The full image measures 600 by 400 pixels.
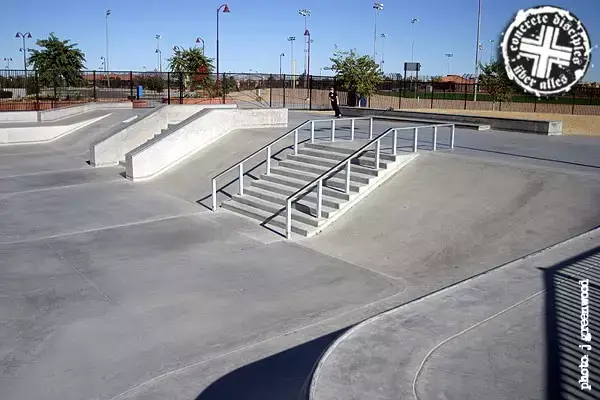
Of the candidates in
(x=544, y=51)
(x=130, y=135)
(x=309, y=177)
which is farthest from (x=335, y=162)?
(x=130, y=135)

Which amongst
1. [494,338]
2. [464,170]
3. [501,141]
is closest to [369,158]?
[464,170]

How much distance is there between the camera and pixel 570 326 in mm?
5004

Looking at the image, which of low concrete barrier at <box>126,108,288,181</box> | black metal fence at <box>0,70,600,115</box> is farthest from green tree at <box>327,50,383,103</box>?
low concrete barrier at <box>126,108,288,181</box>

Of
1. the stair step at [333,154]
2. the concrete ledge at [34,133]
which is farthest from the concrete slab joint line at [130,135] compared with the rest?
the concrete ledge at [34,133]

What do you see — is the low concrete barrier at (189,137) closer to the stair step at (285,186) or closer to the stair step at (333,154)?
the stair step at (285,186)

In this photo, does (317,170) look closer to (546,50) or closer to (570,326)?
(546,50)

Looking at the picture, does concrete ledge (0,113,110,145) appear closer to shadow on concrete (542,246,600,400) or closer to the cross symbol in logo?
the cross symbol in logo

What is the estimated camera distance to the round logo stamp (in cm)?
902

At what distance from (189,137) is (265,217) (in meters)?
6.28

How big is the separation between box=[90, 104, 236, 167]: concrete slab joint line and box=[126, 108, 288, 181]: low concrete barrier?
0.65 meters

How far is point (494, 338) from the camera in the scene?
4848 mm

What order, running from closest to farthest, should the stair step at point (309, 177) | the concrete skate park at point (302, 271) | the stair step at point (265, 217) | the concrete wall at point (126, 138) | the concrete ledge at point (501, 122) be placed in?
the concrete skate park at point (302, 271), the stair step at point (265, 217), the stair step at point (309, 177), the concrete wall at point (126, 138), the concrete ledge at point (501, 122)

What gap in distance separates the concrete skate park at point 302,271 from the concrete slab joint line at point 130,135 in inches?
26.8

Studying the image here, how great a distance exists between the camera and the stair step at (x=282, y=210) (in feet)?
35.9
